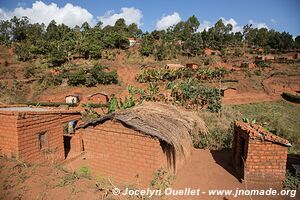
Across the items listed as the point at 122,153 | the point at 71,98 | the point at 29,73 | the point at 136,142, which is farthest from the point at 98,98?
the point at 136,142

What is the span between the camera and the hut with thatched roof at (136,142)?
630cm

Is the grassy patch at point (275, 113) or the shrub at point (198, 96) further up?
the shrub at point (198, 96)

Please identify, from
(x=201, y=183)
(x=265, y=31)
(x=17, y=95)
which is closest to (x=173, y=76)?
(x=17, y=95)

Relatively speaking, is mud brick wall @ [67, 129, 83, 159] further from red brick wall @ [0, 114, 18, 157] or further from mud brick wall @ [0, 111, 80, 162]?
red brick wall @ [0, 114, 18, 157]

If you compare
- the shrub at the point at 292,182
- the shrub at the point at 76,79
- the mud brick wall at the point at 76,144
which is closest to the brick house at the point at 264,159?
the shrub at the point at 292,182

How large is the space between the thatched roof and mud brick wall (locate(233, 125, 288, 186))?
78.6 inches

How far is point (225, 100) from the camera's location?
85.1 feet

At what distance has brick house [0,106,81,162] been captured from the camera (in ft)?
24.6

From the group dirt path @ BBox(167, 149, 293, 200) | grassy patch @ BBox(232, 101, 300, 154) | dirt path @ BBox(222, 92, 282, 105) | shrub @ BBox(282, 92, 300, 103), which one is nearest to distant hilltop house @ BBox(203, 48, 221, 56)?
dirt path @ BBox(222, 92, 282, 105)

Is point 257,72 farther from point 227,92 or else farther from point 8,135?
point 8,135

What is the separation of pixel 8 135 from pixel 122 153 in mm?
3755

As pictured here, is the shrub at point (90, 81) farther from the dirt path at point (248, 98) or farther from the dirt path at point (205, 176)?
the dirt path at point (205, 176)

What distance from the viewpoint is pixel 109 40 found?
147 ft

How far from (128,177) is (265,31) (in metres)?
69.0
